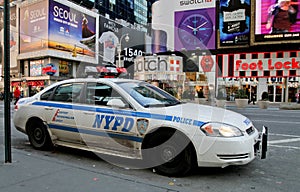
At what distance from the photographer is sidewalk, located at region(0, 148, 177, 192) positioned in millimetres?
3525

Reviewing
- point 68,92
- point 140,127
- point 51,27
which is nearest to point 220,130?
point 140,127

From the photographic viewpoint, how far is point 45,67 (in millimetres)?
40469

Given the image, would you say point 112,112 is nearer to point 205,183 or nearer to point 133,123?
point 133,123

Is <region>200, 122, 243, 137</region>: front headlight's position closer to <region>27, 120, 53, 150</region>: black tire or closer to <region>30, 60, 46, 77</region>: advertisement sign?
<region>27, 120, 53, 150</region>: black tire

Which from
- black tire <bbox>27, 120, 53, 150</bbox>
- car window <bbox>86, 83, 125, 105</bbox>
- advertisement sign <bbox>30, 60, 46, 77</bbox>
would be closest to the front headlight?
car window <bbox>86, 83, 125, 105</bbox>

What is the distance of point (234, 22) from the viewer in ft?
95.0

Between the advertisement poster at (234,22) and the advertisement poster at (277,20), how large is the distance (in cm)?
116

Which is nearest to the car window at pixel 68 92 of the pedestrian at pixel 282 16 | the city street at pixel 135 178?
the city street at pixel 135 178

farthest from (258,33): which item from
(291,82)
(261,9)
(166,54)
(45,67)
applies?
(45,67)

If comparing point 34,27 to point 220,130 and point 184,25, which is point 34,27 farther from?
point 220,130

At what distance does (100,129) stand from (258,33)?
86.6 ft

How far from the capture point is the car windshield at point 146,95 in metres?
4.61

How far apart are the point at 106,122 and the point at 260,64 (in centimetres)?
2710

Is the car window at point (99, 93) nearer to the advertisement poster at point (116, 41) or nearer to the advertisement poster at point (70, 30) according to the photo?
the advertisement poster at point (70, 30)
